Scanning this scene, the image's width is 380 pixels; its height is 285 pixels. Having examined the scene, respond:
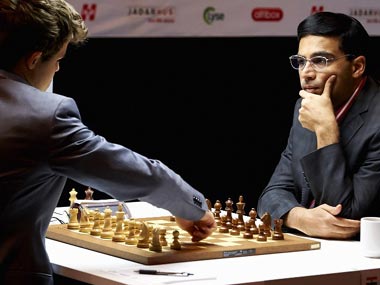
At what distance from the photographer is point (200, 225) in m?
3.17

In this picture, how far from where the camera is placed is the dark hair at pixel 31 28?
2.80 meters

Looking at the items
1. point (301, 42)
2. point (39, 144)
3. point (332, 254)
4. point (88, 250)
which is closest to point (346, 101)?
point (301, 42)

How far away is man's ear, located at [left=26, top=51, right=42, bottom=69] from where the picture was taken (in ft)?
9.39

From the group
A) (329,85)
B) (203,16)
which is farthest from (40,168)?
(203,16)

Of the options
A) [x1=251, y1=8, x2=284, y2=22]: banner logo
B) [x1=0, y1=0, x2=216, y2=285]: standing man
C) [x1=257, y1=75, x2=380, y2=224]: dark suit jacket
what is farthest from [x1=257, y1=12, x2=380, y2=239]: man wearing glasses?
[x1=251, y1=8, x2=284, y2=22]: banner logo

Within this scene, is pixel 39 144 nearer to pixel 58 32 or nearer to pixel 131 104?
pixel 58 32

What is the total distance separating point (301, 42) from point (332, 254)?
999 millimetres

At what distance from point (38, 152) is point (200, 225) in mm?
652

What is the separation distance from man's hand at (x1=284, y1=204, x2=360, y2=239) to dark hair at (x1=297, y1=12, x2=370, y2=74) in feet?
2.17

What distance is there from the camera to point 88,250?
3246 millimetres

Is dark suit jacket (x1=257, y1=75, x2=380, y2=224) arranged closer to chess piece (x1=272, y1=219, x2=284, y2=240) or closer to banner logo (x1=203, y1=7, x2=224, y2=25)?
chess piece (x1=272, y1=219, x2=284, y2=240)

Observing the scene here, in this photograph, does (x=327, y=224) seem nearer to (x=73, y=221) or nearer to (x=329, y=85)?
(x=329, y=85)

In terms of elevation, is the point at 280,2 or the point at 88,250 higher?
the point at 280,2

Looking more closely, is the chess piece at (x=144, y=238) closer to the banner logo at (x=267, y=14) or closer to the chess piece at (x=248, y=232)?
the chess piece at (x=248, y=232)
